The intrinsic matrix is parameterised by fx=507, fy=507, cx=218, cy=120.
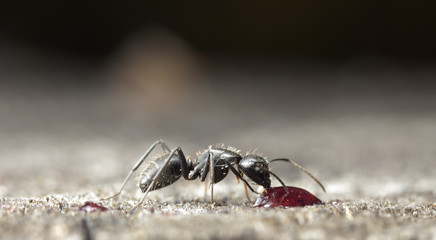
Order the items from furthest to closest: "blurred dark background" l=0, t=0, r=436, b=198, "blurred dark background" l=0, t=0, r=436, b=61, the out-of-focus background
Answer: "blurred dark background" l=0, t=0, r=436, b=61, "blurred dark background" l=0, t=0, r=436, b=198, the out-of-focus background

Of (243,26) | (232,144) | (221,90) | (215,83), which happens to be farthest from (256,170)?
(243,26)

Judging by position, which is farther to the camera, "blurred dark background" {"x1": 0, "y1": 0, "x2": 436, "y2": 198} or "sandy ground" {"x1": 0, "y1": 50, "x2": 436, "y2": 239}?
"blurred dark background" {"x1": 0, "y1": 0, "x2": 436, "y2": 198}

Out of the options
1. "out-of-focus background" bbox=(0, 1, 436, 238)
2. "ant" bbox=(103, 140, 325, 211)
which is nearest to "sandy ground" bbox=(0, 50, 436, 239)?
"out-of-focus background" bbox=(0, 1, 436, 238)

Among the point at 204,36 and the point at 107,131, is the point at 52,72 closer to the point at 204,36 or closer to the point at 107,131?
the point at 204,36

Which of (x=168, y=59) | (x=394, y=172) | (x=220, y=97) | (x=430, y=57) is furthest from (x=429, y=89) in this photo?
(x=394, y=172)

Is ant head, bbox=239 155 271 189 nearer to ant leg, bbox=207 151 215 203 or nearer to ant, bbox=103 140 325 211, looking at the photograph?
ant, bbox=103 140 325 211
